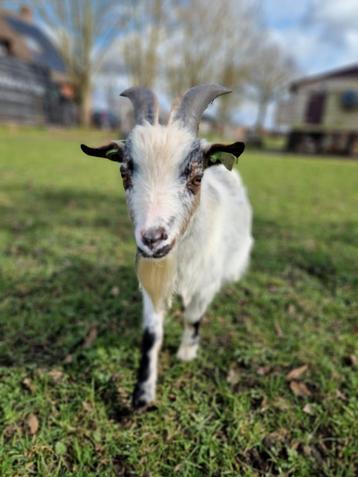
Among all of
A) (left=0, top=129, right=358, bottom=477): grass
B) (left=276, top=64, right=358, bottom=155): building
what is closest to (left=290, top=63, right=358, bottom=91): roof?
(left=276, top=64, right=358, bottom=155): building

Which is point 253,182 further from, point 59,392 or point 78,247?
point 59,392

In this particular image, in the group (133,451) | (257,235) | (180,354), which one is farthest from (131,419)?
(257,235)

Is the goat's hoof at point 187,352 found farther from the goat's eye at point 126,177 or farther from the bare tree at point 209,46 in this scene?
the bare tree at point 209,46

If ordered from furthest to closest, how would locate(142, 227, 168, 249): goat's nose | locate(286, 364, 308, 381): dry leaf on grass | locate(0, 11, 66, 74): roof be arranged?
1. locate(0, 11, 66, 74): roof
2. locate(286, 364, 308, 381): dry leaf on grass
3. locate(142, 227, 168, 249): goat's nose

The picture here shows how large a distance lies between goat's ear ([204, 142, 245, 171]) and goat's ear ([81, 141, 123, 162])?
452 mm

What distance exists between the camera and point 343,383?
2246 mm

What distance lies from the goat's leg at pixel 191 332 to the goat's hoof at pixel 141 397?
1.35 feet

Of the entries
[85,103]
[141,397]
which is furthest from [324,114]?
[141,397]

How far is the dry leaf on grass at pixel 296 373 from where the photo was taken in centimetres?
228

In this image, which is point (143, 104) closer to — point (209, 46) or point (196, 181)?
point (196, 181)

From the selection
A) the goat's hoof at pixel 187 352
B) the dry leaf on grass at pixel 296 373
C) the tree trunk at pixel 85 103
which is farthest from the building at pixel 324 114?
the goat's hoof at pixel 187 352

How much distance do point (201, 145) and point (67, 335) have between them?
67.3 inches

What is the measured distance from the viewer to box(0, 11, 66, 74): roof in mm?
32250

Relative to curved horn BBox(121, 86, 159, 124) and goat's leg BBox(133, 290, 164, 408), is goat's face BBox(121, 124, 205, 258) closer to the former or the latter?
curved horn BBox(121, 86, 159, 124)
